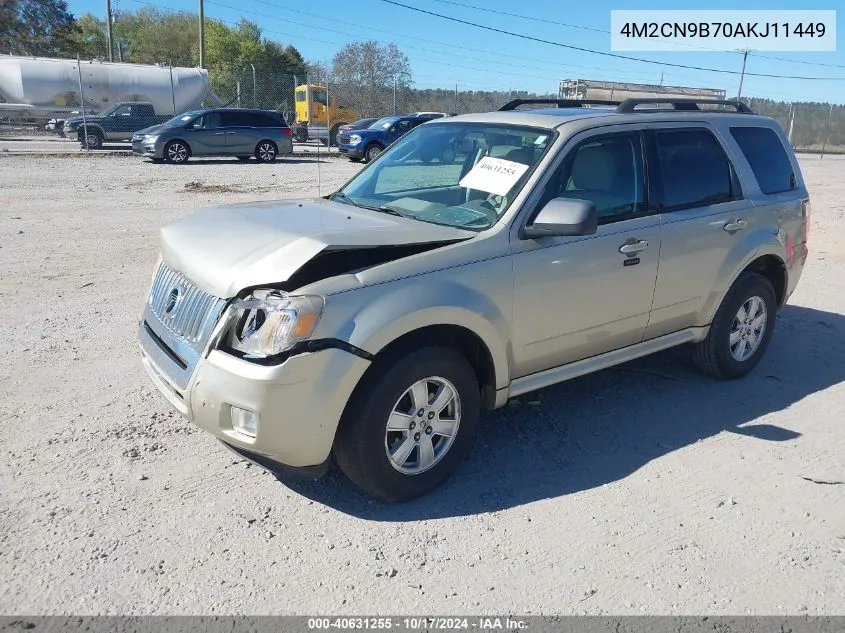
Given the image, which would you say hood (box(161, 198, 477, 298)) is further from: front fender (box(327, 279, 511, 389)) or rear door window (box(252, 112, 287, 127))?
rear door window (box(252, 112, 287, 127))

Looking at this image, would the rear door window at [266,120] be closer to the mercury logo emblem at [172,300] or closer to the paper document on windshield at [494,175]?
the paper document on windshield at [494,175]

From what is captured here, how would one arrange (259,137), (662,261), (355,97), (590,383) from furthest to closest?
1. (355,97)
2. (259,137)
3. (590,383)
4. (662,261)

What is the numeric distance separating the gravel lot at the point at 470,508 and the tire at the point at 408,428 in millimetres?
172

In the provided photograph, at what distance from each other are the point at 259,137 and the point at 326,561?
21.5 metres

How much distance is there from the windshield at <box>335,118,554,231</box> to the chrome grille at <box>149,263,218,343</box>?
4.22 feet

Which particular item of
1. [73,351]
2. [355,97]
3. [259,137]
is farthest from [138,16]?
[73,351]

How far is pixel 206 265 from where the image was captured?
3371mm

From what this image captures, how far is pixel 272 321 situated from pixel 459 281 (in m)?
0.96

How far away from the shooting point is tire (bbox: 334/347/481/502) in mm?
3223

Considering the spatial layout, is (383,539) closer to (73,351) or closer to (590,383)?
(590,383)

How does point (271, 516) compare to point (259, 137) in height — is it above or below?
below

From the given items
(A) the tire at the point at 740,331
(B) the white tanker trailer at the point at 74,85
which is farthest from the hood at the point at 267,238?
(B) the white tanker trailer at the point at 74,85

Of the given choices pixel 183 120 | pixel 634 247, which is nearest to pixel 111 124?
pixel 183 120

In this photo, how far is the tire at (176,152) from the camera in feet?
68.9
